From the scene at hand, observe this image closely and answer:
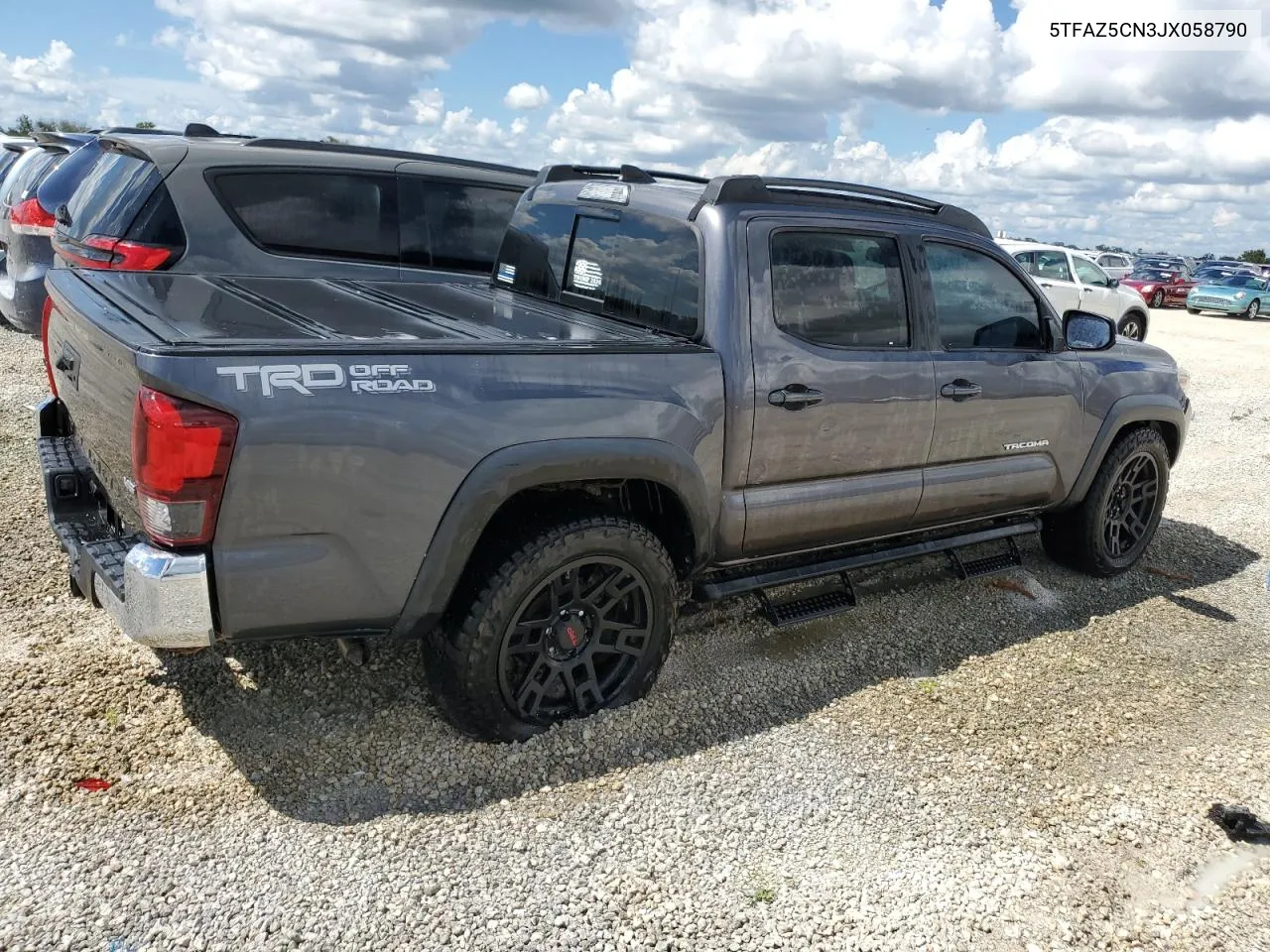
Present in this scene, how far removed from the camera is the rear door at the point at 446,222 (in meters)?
6.36

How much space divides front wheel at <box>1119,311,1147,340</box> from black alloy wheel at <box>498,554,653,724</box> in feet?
53.0

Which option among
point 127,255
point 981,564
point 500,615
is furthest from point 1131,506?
point 127,255

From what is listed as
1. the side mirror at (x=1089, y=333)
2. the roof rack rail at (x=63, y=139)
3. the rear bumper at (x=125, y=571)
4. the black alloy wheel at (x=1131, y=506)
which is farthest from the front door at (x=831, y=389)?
the roof rack rail at (x=63, y=139)

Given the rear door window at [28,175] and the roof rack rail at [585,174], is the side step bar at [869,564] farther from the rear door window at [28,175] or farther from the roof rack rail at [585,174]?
the rear door window at [28,175]

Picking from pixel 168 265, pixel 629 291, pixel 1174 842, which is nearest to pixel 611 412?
pixel 629 291

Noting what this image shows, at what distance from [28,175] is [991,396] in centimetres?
787

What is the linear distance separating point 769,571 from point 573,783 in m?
1.28

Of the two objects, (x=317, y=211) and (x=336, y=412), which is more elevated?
(x=317, y=211)

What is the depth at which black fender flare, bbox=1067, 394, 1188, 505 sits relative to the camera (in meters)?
5.04

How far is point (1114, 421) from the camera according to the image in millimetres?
5059

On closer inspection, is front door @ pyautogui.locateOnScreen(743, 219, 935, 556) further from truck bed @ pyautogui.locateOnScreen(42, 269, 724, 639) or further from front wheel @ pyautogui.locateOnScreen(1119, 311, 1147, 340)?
front wheel @ pyautogui.locateOnScreen(1119, 311, 1147, 340)

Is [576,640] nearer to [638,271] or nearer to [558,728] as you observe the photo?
[558,728]

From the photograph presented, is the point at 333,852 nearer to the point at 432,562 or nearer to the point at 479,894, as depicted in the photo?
the point at 479,894

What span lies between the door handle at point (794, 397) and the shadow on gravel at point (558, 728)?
1132mm
